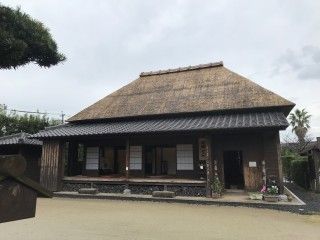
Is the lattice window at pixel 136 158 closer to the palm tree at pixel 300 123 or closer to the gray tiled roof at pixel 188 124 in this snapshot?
the gray tiled roof at pixel 188 124

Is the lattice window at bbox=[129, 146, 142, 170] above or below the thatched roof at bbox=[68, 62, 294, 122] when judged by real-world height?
below

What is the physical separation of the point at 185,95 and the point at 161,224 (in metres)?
9.78

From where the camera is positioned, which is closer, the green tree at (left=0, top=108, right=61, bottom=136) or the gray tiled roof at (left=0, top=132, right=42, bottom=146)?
the gray tiled roof at (left=0, top=132, right=42, bottom=146)

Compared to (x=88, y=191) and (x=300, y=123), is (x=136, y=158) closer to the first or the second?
(x=88, y=191)

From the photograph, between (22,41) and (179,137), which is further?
(179,137)

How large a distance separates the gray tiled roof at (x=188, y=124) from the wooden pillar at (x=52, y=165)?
25.3 inches

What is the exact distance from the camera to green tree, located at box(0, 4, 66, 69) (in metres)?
4.72

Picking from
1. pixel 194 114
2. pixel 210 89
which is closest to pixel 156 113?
pixel 194 114

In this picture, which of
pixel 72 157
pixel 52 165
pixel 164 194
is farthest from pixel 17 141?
pixel 164 194

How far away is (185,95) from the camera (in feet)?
54.0

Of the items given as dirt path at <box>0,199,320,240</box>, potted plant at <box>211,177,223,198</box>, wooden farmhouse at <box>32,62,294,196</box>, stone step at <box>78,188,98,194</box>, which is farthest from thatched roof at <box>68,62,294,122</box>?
dirt path at <box>0,199,320,240</box>

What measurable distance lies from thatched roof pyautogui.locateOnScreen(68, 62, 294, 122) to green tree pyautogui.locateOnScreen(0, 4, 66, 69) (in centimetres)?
1009

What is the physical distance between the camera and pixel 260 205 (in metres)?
10.4

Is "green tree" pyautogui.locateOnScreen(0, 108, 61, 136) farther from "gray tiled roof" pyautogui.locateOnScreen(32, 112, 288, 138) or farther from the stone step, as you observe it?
the stone step
